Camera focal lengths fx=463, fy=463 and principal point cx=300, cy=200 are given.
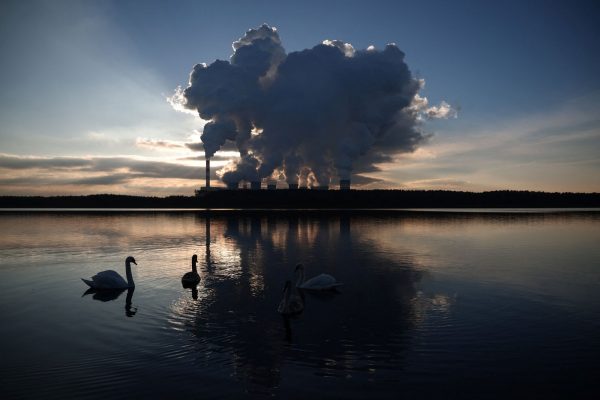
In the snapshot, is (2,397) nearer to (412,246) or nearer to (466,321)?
(466,321)

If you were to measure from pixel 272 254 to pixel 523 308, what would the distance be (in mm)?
16812

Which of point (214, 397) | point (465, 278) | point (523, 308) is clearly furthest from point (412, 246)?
point (214, 397)

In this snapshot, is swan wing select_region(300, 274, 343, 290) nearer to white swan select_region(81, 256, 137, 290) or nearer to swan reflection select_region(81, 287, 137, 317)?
swan reflection select_region(81, 287, 137, 317)

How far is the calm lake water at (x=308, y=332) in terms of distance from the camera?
9.39 meters

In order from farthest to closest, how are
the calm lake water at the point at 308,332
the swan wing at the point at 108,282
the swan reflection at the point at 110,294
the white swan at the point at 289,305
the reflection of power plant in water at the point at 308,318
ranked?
the swan wing at the point at 108,282, the swan reflection at the point at 110,294, the white swan at the point at 289,305, the reflection of power plant in water at the point at 308,318, the calm lake water at the point at 308,332

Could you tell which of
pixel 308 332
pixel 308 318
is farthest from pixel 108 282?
pixel 308 332

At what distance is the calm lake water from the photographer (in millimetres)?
9391

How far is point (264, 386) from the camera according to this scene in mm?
9234

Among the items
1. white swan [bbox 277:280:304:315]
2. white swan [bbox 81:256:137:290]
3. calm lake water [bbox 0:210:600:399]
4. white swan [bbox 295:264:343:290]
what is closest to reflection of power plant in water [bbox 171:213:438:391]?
calm lake water [bbox 0:210:600:399]

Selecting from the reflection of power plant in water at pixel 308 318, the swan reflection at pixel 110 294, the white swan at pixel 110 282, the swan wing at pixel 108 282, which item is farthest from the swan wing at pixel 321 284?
the swan wing at pixel 108 282

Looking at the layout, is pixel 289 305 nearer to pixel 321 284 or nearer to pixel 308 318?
pixel 308 318

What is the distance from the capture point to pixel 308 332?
12.9 meters

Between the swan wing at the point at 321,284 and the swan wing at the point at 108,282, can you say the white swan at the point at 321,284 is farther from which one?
the swan wing at the point at 108,282

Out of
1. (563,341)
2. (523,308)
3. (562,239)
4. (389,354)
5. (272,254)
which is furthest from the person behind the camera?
→ (562,239)
